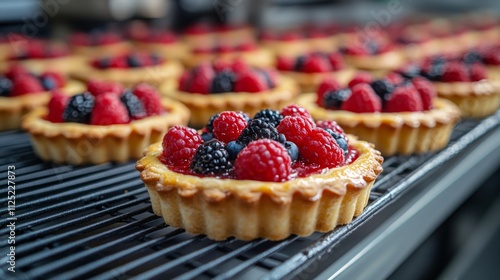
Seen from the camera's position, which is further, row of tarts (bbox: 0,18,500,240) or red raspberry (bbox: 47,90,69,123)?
red raspberry (bbox: 47,90,69,123)

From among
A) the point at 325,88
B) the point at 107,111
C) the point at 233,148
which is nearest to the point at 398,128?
the point at 325,88

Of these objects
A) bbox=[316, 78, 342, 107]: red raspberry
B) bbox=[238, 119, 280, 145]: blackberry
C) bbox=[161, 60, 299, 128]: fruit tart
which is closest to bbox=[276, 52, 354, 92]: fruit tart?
bbox=[161, 60, 299, 128]: fruit tart

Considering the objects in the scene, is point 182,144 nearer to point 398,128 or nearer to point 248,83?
point 398,128

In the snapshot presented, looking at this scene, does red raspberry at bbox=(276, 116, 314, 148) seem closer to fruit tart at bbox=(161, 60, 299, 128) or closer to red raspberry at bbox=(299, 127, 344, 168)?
red raspberry at bbox=(299, 127, 344, 168)

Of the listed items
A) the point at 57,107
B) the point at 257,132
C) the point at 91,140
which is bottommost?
the point at 91,140

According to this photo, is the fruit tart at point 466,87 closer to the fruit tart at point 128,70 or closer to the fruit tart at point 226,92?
the fruit tart at point 226,92

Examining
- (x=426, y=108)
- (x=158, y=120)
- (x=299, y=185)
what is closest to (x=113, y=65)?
(x=158, y=120)
